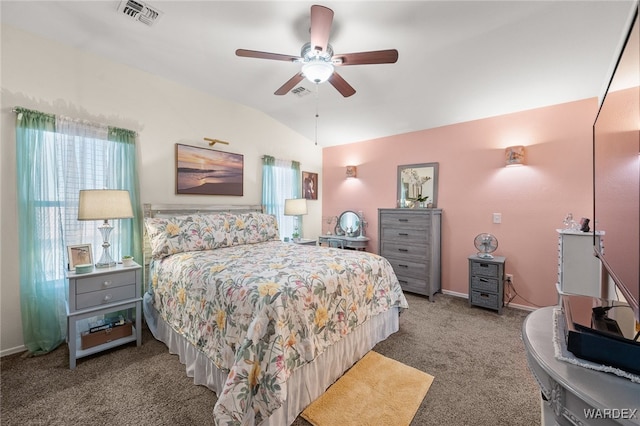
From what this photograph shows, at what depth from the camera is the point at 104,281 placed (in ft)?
7.55

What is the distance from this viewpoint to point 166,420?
1596 millimetres

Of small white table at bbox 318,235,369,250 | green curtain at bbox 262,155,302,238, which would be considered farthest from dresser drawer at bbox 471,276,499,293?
green curtain at bbox 262,155,302,238

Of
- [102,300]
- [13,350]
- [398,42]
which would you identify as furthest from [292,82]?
[13,350]

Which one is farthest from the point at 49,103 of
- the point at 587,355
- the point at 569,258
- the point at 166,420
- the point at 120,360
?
the point at 569,258

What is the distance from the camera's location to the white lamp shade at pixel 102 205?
2250 millimetres

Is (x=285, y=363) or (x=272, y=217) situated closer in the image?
(x=285, y=363)

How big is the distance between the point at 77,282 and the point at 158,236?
73 centimetres

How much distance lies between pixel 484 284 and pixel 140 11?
4592 millimetres

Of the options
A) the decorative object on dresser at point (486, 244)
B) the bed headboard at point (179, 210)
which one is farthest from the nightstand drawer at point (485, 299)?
the bed headboard at point (179, 210)

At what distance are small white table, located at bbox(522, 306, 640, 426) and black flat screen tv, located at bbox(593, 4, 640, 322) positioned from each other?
7.8 inches

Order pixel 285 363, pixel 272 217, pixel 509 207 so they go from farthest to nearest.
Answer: pixel 272 217 < pixel 509 207 < pixel 285 363

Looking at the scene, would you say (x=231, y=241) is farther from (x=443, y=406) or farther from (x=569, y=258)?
(x=569, y=258)

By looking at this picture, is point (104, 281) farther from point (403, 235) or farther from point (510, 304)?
point (510, 304)

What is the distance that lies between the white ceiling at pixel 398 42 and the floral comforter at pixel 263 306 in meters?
2.08
